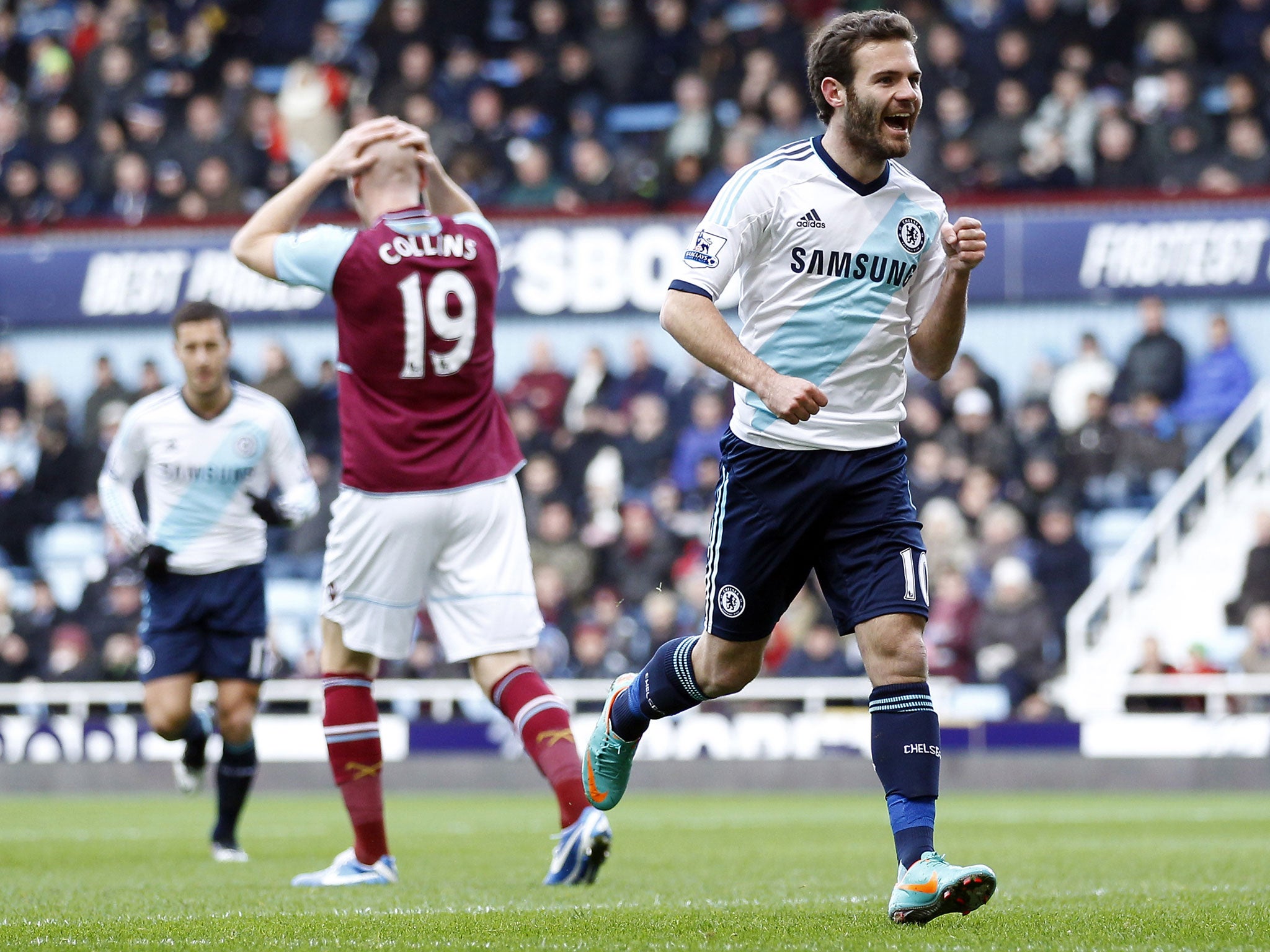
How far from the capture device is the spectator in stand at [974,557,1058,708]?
15117 mm

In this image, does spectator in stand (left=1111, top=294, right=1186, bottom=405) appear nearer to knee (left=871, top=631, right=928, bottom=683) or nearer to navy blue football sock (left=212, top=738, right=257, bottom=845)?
navy blue football sock (left=212, top=738, right=257, bottom=845)

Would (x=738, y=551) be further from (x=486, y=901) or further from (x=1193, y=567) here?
(x=1193, y=567)

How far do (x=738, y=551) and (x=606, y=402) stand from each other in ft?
42.9

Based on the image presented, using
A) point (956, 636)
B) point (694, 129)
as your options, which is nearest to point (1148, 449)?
point (956, 636)

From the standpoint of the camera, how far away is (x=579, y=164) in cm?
1972

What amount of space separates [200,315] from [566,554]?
866cm

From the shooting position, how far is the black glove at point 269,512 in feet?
28.2

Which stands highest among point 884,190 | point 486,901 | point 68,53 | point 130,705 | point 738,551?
point 68,53

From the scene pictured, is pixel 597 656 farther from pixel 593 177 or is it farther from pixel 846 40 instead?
pixel 846 40

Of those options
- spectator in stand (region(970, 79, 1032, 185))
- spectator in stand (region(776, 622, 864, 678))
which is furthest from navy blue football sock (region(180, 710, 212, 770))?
spectator in stand (region(970, 79, 1032, 185))

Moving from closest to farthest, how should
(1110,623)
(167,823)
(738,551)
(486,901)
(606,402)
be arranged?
1. (738,551)
2. (486,901)
3. (167,823)
4. (1110,623)
5. (606,402)

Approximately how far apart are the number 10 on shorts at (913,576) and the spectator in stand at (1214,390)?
12.7 meters

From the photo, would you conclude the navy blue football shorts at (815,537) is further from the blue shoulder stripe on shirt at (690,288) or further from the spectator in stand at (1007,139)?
the spectator in stand at (1007,139)

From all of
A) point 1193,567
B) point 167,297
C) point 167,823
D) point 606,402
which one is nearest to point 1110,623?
point 1193,567
